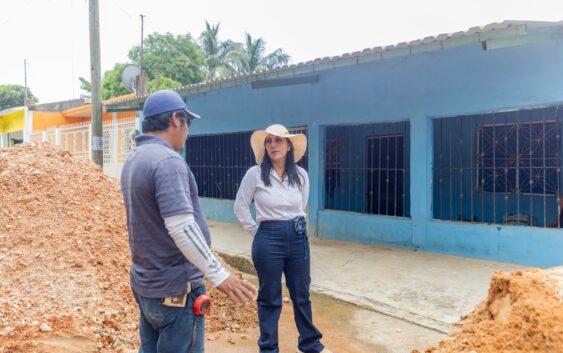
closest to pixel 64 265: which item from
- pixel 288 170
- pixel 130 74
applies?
pixel 288 170

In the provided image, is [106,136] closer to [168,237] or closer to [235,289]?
[168,237]

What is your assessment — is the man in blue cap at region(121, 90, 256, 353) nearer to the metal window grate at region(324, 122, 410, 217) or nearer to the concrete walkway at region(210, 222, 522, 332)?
the concrete walkway at region(210, 222, 522, 332)

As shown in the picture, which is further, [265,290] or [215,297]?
[215,297]

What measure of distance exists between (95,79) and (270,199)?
628cm

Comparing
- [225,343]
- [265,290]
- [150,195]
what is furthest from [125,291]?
[150,195]

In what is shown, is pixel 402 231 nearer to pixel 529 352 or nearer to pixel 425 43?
pixel 425 43

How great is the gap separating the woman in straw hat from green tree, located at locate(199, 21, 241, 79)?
88.8ft

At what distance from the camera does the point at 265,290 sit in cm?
299

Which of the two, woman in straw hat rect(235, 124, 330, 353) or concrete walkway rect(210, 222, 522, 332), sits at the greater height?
woman in straw hat rect(235, 124, 330, 353)

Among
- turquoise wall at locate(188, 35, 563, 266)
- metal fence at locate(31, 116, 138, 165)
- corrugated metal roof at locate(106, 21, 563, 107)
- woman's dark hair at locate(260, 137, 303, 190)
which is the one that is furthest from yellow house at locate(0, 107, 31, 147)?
woman's dark hair at locate(260, 137, 303, 190)

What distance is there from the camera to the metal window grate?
25.6 feet

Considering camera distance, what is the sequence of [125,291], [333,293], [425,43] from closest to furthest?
[125,291]
[333,293]
[425,43]

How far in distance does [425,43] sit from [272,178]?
2.97m

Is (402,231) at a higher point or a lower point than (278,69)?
lower
